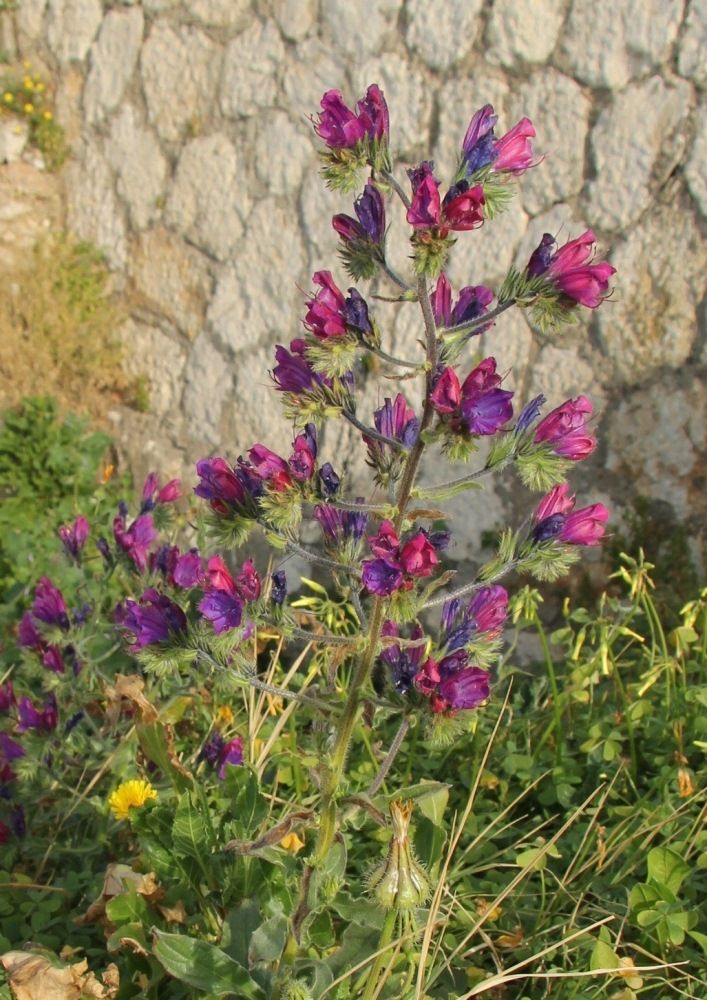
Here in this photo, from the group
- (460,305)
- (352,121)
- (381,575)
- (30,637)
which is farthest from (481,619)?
→ (30,637)

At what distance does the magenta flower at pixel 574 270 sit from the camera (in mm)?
1713

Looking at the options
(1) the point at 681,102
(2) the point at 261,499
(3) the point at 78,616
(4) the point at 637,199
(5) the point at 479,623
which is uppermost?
(1) the point at 681,102

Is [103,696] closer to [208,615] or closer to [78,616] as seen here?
[78,616]

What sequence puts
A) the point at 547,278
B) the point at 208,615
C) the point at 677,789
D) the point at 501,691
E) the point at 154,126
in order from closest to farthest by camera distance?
the point at 547,278, the point at 208,615, the point at 677,789, the point at 501,691, the point at 154,126

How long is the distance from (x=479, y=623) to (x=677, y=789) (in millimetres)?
1060

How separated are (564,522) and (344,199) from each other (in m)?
2.59

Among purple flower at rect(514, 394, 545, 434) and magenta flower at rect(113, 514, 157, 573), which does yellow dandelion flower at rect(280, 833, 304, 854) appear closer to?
magenta flower at rect(113, 514, 157, 573)

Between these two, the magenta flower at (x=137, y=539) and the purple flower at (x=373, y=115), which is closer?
the purple flower at (x=373, y=115)

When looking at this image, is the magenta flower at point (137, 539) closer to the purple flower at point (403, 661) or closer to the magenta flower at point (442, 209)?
the purple flower at point (403, 661)

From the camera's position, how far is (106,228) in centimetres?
512

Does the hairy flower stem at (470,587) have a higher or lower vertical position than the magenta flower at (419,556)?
lower

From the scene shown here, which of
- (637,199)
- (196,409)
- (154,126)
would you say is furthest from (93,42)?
(637,199)

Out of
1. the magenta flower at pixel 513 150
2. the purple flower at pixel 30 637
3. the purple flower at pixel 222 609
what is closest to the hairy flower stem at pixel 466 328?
the magenta flower at pixel 513 150

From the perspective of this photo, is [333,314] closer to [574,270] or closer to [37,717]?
[574,270]
